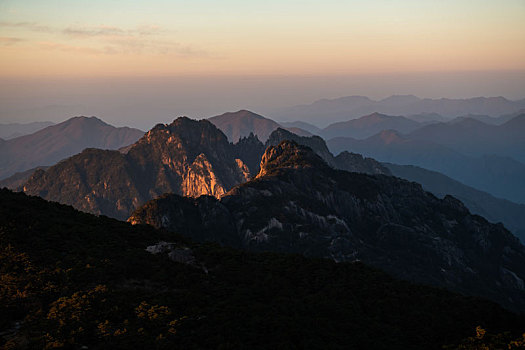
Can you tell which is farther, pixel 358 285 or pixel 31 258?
pixel 358 285

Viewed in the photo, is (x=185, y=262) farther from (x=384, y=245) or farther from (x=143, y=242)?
(x=384, y=245)

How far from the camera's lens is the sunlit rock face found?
5876 inches

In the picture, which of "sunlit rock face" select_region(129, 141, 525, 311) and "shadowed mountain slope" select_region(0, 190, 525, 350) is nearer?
"shadowed mountain slope" select_region(0, 190, 525, 350)

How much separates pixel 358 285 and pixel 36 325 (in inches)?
1649

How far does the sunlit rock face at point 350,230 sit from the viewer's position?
14925 cm

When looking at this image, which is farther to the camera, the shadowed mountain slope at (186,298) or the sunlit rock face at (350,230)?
the sunlit rock face at (350,230)

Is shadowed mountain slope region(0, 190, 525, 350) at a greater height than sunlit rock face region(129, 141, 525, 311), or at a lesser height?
greater

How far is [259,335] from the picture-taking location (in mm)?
40562

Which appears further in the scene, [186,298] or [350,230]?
[350,230]

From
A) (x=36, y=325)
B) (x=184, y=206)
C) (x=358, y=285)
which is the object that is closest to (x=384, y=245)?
(x=184, y=206)

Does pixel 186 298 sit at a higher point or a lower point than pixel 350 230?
higher

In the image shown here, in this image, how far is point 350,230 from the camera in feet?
550

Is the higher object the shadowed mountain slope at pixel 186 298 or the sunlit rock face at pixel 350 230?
the shadowed mountain slope at pixel 186 298

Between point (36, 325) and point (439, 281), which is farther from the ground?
point (36, 325)
